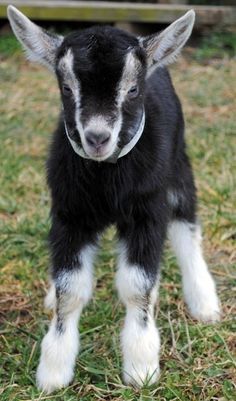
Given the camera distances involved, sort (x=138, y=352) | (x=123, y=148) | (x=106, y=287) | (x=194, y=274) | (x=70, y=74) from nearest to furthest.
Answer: (x=70, y=74) → (x=123, y=148) → (x=138, y=352) → (x=194, y=274) → (x=106, y=287)

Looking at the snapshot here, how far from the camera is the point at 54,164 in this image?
3393 mm

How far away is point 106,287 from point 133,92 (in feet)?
4.73

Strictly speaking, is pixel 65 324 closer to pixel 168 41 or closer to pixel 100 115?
pixel 100 115

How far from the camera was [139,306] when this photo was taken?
337 cm

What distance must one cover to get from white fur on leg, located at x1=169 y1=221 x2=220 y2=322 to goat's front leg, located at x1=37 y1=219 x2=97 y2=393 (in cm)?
73

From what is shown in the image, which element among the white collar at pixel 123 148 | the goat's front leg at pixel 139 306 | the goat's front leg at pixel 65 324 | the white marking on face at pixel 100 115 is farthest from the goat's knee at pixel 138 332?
the white marking on face at pixel 100 115

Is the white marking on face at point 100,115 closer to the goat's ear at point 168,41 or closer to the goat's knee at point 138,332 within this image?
the goat's ear at point 168,41

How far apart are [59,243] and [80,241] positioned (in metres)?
0.09

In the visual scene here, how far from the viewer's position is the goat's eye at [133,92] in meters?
3.06

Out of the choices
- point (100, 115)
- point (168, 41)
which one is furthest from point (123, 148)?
point (168, 41)

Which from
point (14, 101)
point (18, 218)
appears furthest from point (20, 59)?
point (18, 218)

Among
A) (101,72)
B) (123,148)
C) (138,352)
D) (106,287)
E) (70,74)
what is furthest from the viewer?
(106,287)

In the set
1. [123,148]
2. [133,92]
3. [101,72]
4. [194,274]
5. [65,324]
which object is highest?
[101,72]

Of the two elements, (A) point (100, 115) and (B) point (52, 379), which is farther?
(B) point (52, 379)
